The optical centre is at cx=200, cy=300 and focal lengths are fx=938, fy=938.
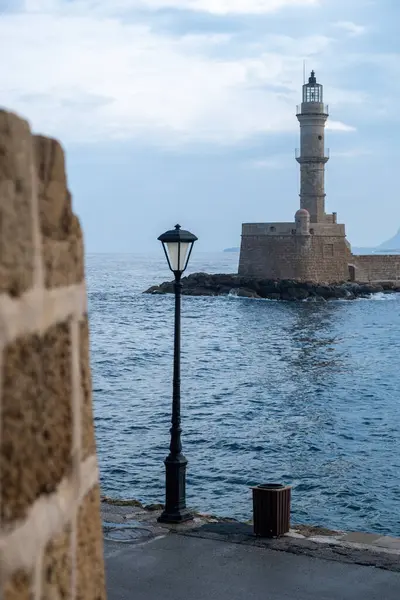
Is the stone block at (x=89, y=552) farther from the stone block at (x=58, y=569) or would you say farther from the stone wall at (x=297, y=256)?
the stone wall at (x=297, y=256)

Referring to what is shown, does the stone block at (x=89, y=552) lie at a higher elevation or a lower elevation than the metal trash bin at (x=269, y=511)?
higher

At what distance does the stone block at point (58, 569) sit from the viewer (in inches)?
41.3

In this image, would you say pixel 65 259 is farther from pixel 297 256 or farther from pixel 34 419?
pixel 297 256

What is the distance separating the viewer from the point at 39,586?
1022mm

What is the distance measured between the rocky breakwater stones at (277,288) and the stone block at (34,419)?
6908cm

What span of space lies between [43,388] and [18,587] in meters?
0.22

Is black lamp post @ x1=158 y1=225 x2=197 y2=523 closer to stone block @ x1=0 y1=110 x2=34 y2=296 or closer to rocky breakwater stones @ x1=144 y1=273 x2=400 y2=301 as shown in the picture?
stone block @ x1=0 y1=110 x2=34 y2=296

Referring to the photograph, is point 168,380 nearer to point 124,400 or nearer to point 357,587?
point 124,400

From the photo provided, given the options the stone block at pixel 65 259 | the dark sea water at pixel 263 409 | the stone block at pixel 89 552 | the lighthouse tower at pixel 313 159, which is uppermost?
the lighthouse tower at pixel 313 159

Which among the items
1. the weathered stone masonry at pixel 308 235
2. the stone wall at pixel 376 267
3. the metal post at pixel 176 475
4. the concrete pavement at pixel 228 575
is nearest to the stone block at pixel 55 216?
the concrete pavement at pixel 228 575

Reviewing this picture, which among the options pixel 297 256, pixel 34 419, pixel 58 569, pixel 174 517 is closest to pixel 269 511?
pixel 174 517

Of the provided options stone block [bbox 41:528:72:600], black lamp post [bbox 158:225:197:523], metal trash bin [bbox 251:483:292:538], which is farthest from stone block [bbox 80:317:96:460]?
black lamp post [bbox 158:225:197:523]

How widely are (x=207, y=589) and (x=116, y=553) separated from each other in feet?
4.65

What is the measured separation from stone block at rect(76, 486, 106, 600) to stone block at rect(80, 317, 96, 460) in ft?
0.21
